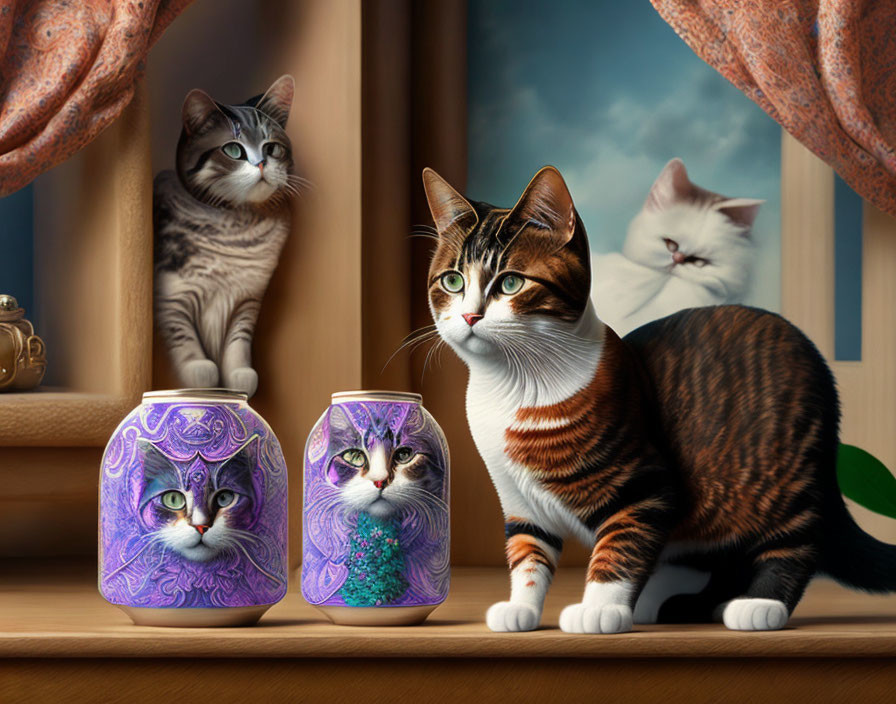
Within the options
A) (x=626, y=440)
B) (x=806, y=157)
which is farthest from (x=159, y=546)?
(x=806, y=157)

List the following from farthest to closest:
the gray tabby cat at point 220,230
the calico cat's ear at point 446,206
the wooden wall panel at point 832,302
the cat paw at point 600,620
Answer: the wooden wall panel at point 832,302 < the gray tabby cat at point 220,230 < the calico cat's ear at point 446,206 < the cat paw at point 600,620

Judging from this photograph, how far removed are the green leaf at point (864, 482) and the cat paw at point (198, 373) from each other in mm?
776

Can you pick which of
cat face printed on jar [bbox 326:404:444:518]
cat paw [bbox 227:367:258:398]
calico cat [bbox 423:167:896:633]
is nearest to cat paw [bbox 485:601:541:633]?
calico cat [bbox 423:167:896:633]

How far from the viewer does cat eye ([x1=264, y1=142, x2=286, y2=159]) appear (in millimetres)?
1206

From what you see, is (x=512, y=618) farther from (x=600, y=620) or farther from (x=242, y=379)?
(x=242, y=379)

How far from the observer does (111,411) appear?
113 centimetres

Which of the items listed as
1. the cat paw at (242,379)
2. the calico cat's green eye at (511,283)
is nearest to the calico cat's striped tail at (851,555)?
the calico cat's green eye at (511,283)

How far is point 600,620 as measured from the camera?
765 mm

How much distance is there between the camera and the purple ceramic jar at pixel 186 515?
0.78 metres

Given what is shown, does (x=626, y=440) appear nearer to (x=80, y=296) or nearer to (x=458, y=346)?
(x=458, y=346)

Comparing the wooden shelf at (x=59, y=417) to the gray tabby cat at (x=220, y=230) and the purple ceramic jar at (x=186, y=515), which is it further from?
the purple ceramic jar at (x=186, y=515)

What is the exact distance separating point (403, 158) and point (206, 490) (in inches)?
30.7

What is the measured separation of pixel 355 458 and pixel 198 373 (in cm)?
47

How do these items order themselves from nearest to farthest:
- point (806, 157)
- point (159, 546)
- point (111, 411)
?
point (159, 546) → point (111, 411) → point (806, 157)
